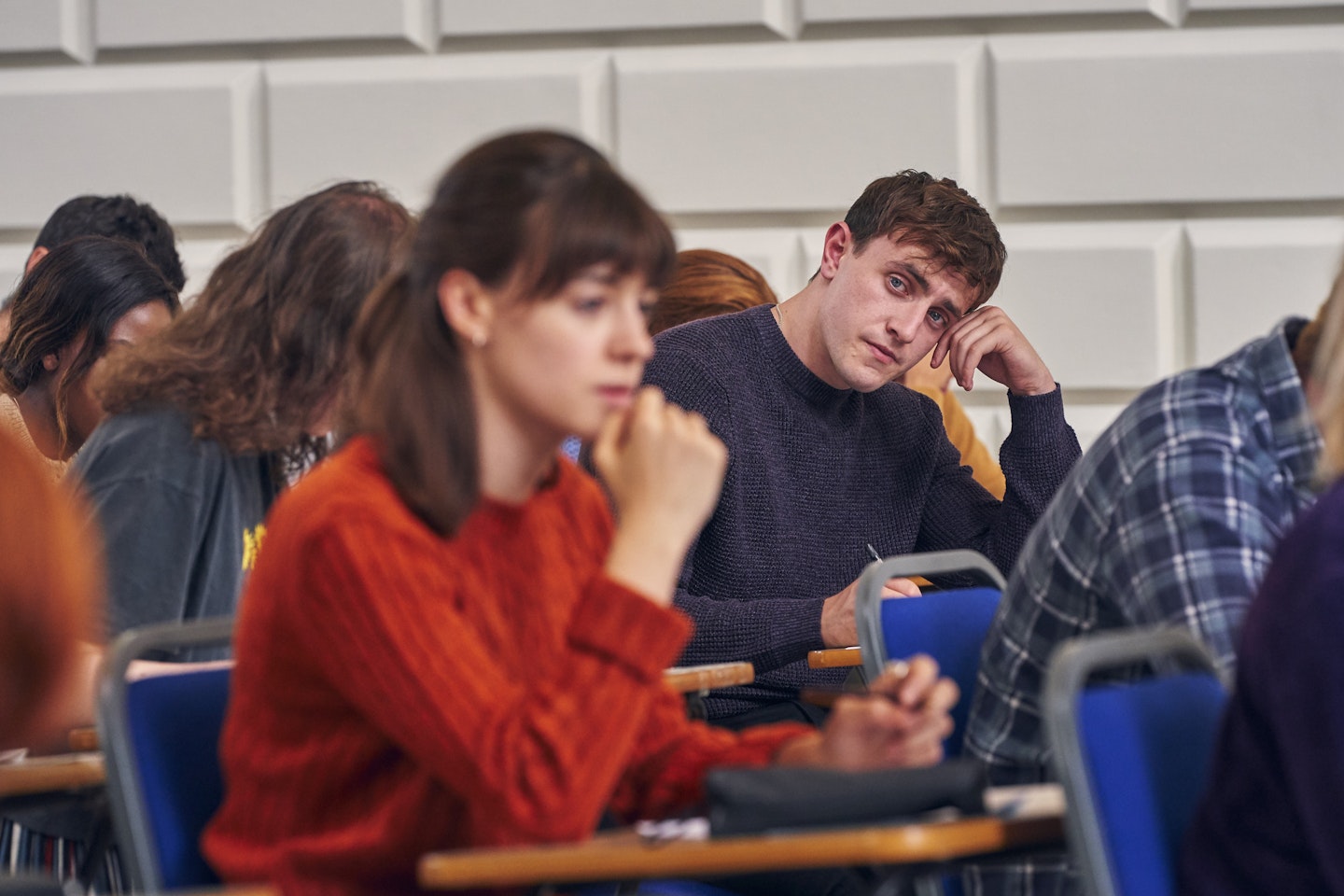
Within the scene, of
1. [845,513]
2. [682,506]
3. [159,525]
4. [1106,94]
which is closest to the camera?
[682,506]

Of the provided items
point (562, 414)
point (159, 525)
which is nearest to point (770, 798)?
point (562, 414)

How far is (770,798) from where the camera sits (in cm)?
121

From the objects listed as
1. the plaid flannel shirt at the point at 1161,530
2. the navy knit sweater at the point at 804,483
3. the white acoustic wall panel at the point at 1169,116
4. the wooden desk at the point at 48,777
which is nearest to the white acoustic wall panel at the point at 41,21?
the navy knit sweater at the point at 804,483

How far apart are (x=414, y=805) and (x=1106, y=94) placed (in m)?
3.13

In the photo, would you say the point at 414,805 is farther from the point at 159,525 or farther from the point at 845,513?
the point at 845,513

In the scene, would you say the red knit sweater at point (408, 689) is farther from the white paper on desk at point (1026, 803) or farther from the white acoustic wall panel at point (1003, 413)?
the white acoustic wall panel at point (1003, 413)

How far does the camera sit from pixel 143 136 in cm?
423

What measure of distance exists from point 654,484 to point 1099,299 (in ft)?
9.27

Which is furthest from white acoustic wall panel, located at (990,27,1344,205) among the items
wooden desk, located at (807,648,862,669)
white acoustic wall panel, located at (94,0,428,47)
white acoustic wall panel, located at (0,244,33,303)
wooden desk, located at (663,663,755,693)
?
white acoustic wall panel, located at (0,244,33,303)

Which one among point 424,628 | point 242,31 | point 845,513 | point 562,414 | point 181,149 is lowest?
point 845,513

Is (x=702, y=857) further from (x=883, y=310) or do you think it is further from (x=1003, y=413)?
(x=1003, y=413)

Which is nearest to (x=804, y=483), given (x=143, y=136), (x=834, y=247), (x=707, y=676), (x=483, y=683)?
(x=834, y=247)

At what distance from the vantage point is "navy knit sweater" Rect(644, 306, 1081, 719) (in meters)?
2.66

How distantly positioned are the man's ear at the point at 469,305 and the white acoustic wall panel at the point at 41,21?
130 inches
